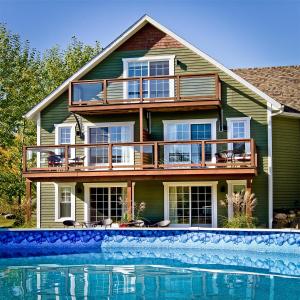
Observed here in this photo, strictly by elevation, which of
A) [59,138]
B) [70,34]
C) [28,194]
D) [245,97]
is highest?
[70,34]

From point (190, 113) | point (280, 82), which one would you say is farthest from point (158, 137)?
point (280, 82)

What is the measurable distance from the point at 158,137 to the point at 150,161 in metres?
1.95

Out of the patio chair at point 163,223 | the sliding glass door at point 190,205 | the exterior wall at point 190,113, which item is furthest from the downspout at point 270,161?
the patio chair at point 163,223

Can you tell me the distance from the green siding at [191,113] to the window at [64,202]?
41 cm

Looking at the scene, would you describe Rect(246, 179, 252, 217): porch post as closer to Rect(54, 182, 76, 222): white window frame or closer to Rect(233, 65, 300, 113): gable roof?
Rect(233, 65, 300, 113): gable roof

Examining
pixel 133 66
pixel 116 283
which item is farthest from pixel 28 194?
pixel 116 283

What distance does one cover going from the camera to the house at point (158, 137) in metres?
23.2

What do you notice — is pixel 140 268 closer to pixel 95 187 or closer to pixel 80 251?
pixel 80 251

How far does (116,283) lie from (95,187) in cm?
1222

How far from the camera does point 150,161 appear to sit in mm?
23453

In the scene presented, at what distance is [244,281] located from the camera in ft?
45.5

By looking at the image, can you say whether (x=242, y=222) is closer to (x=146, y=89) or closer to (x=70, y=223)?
(x=70, y=223)

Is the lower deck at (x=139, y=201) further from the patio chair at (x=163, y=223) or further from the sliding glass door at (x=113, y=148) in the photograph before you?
the sliding glass door at (x=113, y=148)

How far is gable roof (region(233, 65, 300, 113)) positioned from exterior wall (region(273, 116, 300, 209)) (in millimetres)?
829
